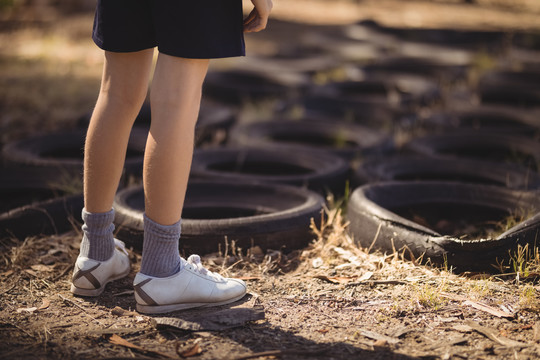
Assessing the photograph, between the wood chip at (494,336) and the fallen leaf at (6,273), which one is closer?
the wood chip at (494,336)

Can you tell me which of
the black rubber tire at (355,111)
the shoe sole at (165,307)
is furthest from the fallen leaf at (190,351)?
the black rubber tire at (355,111)

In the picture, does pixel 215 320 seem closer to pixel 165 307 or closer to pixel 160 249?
pixel 165 307

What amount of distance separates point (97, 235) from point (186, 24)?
84 centimetres

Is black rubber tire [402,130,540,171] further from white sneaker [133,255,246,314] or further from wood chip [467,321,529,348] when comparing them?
white sneaker [133,255,246,314]

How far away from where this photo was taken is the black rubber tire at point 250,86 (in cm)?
586

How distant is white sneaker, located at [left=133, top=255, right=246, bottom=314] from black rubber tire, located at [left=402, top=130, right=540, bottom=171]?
2.18 m

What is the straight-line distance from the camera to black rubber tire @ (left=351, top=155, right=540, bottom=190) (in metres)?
3.44

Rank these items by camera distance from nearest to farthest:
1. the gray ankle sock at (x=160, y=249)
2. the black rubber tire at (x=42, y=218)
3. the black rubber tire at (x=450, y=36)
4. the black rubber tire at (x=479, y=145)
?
the gray ankle sock at (x=160, y=249) < the black rubber tire at (x=42, y=218) < the black rubber tire at (x=479, y=145) < the black rubber tire at (x=450, y=36)

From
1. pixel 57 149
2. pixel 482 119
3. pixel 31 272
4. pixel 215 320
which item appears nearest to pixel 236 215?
pixel 31 272

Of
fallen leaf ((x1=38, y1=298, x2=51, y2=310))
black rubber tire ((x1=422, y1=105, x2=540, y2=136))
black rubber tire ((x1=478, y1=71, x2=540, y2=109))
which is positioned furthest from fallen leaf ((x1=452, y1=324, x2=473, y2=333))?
black rubber tire ((x1=478, y1=71, x2=540, y2=109))

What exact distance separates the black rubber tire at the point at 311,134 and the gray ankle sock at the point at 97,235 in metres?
1.98

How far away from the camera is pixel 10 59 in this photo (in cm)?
742

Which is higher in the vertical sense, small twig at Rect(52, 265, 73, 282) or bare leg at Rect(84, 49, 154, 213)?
bare leg at Rect(84, 49, 154, 213)

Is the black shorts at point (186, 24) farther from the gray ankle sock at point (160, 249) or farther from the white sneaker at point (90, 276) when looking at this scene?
the white sneaker at point (90, 276)
